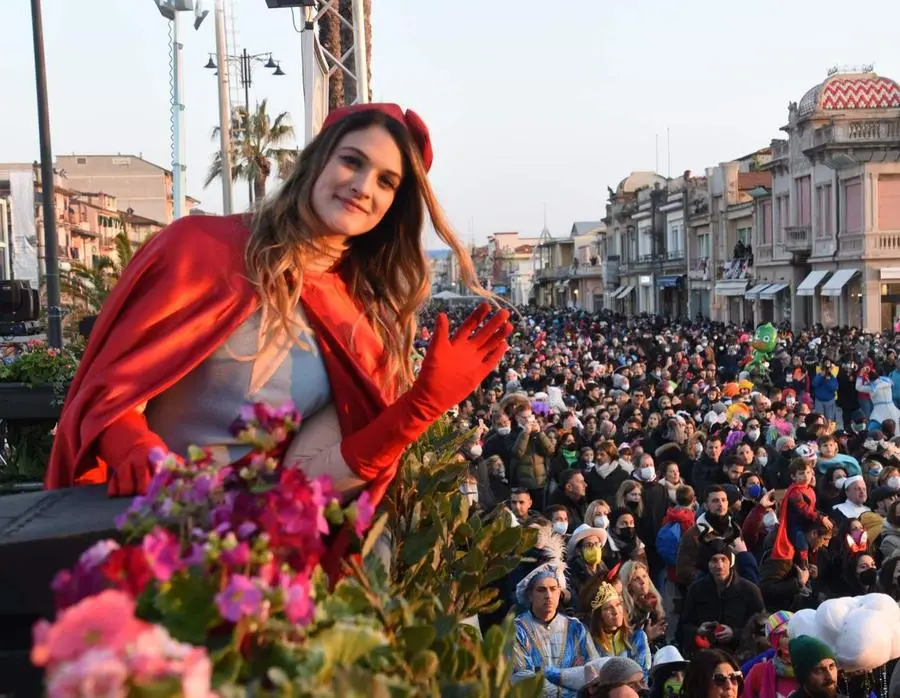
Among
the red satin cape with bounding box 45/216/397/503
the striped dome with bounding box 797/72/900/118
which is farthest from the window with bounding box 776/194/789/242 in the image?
the red satin cape with bounding box 45/216/397/503

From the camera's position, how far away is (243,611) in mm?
1143

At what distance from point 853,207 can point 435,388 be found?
4154 centimetres

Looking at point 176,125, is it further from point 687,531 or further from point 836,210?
point 836,210

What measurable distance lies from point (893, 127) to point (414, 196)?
40504mm

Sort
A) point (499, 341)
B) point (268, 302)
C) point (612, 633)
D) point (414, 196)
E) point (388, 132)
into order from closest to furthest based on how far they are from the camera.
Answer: point (499, 341)
point (268, 302)
point (388, 132)
point (414, 196)
point (612, 633)

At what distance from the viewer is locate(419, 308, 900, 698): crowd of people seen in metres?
5.38

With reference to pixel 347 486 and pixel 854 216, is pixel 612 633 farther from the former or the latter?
pixel 854 216

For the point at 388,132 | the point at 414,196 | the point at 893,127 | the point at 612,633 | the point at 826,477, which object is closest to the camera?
the point at 388,132

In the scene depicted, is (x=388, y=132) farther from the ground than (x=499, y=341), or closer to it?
farther from the ground

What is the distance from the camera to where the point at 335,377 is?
7.63 feet

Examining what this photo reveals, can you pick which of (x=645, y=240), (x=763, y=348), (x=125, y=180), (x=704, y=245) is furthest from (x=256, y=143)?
(x=125, y=180)

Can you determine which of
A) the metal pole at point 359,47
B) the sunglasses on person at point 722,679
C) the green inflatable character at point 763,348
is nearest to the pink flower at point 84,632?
the sunglasses on person at point 722,679

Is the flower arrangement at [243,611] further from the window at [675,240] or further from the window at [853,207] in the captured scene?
the window at [675,240]

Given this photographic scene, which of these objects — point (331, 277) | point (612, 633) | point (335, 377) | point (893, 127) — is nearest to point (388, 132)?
point (331, 277)
